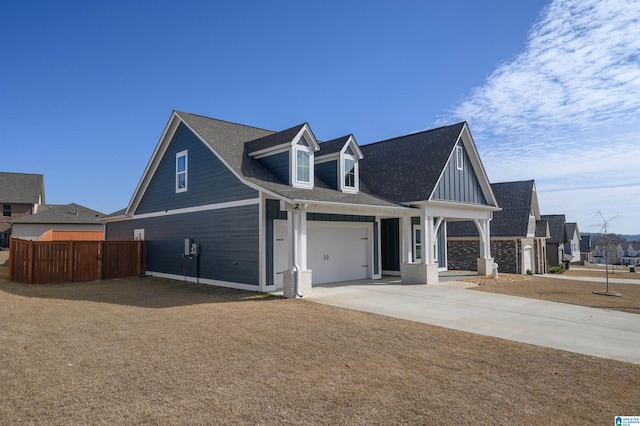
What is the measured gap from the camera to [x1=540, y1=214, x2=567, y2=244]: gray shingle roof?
39750mm

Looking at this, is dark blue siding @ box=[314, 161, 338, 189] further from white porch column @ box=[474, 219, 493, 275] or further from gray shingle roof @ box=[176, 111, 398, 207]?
white porch column @ box=[474, 219, 493, 275]

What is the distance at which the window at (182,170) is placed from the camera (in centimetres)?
1767

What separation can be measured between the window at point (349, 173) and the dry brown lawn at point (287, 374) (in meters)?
8.33

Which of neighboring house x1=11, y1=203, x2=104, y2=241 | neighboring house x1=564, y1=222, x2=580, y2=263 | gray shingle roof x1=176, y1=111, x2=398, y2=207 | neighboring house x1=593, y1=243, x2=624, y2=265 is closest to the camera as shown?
gray shingle roof x1=176, y1=111, x2=398, y2=207

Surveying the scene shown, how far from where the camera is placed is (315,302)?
11.8 metres

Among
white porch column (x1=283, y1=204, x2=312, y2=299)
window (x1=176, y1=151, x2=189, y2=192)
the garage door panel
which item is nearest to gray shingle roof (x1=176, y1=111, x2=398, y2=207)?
white porch column (x1=283, y1=204, x2=312, y2=299)

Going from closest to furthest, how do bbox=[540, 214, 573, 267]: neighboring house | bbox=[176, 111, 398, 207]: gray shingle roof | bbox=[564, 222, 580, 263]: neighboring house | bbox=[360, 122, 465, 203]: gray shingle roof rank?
bbox=[176, 111, 398, 207]: gray shingle roof
bbox=[360, 122, 465, 203]: gray shingle roof
bbox=[540, 214, 573, 267]: neighboring house
bbox=[564, 222, 580, 263]: neighboring house

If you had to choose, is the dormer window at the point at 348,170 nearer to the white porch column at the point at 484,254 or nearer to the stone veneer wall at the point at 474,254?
the white porch column at the point at 484,254

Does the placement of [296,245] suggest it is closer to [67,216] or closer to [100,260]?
[100,260]

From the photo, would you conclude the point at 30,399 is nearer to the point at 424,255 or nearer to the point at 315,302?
the point at 315,302

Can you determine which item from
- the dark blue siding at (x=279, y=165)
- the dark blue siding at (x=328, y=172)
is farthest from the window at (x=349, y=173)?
the dark blue siding at (x=279, y=165)

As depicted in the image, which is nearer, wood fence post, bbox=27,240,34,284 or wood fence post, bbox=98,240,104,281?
wood fence post, bbox=27,240,34,284

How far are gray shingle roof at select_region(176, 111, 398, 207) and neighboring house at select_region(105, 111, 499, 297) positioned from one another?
7cm

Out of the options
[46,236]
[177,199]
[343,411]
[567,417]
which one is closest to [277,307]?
[343,411]
